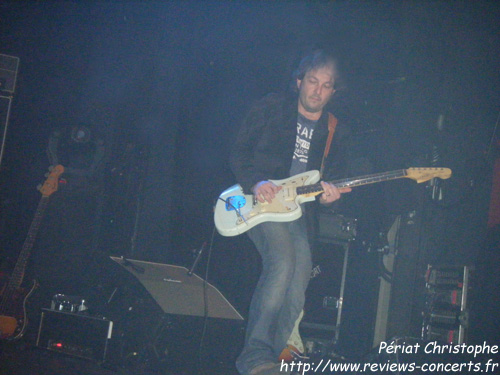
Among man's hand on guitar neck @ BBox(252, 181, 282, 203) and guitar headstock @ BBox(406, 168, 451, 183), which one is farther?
guitar headstock @ BBox(406, 168, 451, 183)

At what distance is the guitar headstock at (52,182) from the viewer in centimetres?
410

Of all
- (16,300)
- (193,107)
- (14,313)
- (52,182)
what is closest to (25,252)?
(16,300)

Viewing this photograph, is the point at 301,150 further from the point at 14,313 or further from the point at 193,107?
the point at 14,313

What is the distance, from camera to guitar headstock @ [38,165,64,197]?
13.4 feet

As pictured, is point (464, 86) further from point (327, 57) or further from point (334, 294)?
point (334, 294)

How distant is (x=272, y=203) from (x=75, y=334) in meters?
1.56

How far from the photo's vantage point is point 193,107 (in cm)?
484

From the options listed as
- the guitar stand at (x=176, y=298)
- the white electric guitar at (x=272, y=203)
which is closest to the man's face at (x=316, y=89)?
the white electric guitar at (x=272, y=203)

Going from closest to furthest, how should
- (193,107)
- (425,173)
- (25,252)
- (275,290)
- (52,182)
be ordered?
1. (275,290)
2. (425,173)
3. (25,252)
4. (52,182)
5. (193,107)

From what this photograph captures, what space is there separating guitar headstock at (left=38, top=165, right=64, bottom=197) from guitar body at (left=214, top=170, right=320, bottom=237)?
185 centimetres

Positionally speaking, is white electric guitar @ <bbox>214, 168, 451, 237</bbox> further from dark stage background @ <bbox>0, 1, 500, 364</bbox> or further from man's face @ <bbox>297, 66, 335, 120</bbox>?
dark stage background @ <bbox>0, 1, 500, 364</bbox>

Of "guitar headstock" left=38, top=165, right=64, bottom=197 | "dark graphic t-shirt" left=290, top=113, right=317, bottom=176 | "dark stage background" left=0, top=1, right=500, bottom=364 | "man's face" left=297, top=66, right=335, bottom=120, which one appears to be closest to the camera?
"man's face" left=297, top=66, right=335, bottom=120

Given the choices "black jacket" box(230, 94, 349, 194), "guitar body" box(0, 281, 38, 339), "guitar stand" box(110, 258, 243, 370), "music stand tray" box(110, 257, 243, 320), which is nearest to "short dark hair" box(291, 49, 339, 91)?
"black jacket" box(230, 94, 349, 194)

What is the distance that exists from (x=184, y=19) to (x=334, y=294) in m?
3.28
